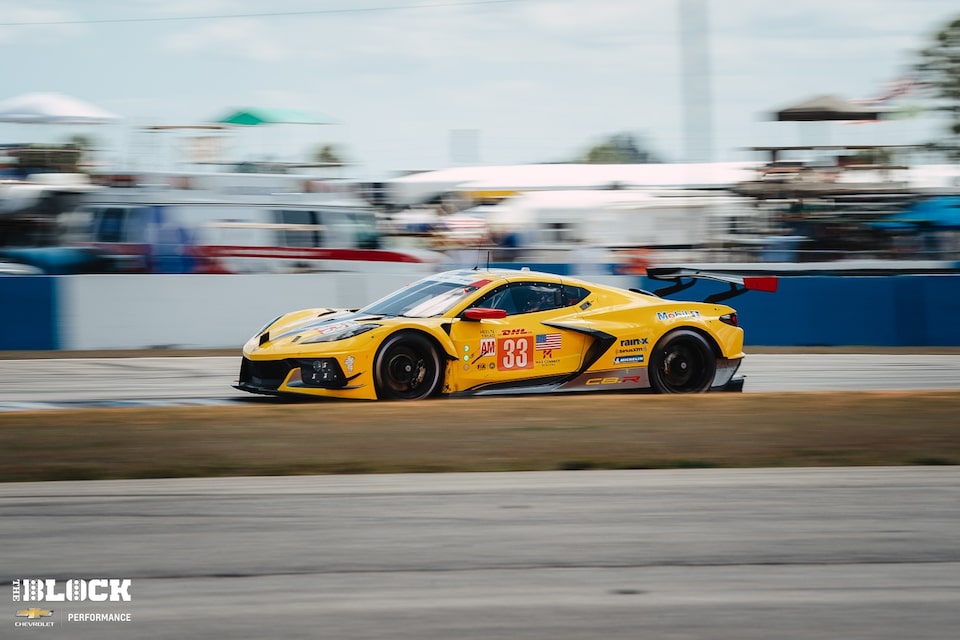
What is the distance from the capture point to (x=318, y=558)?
174 inches

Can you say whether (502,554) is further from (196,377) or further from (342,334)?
(196,377)

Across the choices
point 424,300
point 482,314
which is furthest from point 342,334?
point 482,314

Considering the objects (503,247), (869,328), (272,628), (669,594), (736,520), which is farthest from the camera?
(503,247)

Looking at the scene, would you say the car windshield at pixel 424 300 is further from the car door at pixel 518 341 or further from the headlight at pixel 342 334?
the headlight at pixel 342 334

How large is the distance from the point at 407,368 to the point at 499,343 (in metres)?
0.77

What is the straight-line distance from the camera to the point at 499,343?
30.3 ft

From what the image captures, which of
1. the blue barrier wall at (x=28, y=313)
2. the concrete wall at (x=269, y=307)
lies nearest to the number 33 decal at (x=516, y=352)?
the concrete wall at (x=269, y=307)

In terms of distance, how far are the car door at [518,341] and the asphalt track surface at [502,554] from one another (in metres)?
3.10

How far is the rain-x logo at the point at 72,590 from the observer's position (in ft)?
12.8

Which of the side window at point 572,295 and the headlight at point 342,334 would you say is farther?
the side window at point 572,295

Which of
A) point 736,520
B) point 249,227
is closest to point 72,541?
point 736,520

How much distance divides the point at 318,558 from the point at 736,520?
1810 mm

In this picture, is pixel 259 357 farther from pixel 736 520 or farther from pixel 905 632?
pixel 905 632

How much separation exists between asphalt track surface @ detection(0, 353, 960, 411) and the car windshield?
56.4 inches
